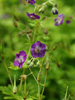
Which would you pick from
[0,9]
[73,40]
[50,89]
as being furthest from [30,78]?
[0,9]

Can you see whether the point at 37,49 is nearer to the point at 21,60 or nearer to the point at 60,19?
the point at 21,60

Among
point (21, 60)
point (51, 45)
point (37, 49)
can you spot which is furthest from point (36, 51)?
point (51, 45)

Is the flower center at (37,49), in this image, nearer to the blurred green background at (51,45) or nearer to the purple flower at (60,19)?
the blurred green background at (51,45)

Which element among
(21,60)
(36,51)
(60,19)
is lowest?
(21,60)

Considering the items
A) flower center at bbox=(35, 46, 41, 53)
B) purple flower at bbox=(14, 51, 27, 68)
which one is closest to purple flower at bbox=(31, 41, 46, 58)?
flower center at bbox=(35, 46, 41, 53)

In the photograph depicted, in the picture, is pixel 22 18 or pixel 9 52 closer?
pixel 9 52

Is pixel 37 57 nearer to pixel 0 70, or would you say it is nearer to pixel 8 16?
pixel 0 70

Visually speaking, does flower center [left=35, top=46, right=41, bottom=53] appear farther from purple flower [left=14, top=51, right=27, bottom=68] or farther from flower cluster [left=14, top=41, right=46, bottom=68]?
purple flower [left=14, top=51, right=27, bottom=68]
